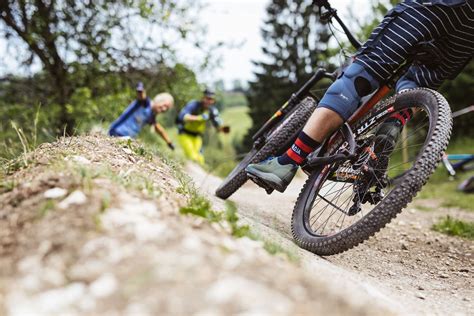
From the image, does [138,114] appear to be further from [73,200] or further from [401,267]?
[73,200]

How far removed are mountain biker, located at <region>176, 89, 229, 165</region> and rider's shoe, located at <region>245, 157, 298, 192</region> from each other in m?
5.97

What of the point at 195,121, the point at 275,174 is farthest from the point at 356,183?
the point at 195,121

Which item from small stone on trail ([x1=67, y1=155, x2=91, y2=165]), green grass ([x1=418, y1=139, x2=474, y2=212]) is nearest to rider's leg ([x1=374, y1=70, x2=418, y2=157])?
small stone on trail ([x1=67, y1=155, x2=91, y2=165])

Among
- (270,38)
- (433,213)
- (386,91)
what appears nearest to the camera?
(386,91)

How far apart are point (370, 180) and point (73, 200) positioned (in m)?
1.82

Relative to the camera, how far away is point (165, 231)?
150 cm

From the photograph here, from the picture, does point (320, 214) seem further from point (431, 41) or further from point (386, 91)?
point (431, 41)

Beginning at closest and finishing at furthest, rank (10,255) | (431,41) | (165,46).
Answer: (10,255) < (431,41) < (165,46)

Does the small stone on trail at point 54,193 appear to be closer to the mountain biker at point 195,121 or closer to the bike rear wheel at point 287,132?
the bike rear wheel at point 287,132

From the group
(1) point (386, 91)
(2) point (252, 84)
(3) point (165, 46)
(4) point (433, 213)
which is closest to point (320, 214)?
(1) point (386, 91)

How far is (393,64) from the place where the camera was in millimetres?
2557

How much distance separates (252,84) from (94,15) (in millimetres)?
24380

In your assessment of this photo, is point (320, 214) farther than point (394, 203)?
Yes

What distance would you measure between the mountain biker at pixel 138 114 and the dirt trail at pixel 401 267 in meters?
3.52
